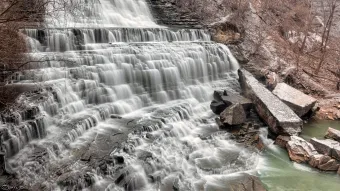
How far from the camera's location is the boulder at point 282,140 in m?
10.4

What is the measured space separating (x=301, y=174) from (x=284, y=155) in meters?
1.07

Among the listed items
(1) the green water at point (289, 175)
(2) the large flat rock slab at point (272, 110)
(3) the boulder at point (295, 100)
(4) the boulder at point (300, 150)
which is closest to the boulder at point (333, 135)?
(2) the large flat rock slab at point (272, 110)

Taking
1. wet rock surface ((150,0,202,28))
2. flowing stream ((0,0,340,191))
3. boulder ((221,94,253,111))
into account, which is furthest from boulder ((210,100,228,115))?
wet rock surface ((150,0,202,28))

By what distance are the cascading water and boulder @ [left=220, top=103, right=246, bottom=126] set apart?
469mm

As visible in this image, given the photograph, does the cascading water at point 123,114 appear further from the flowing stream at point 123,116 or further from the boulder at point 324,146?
the boulder at point 324,146

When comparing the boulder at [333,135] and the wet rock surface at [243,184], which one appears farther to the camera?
the boulder at [333,135]

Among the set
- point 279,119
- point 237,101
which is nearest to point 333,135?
point 279,119

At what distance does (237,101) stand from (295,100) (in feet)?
9.00

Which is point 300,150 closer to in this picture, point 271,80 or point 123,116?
point 271,80

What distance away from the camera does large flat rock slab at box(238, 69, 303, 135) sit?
10.8m

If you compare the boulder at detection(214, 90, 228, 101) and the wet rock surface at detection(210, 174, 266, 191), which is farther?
the boulder at detection(214, 90, 228, 101)

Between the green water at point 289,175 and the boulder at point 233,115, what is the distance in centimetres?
141

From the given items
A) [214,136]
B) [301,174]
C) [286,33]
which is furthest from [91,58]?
[286,33]

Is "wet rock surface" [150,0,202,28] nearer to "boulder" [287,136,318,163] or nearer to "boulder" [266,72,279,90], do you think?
"boulder" [266,72,279,90]
